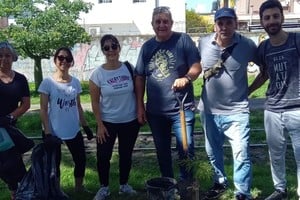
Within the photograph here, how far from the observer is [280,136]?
486 cm

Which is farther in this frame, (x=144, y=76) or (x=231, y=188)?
(x=231, y=188)

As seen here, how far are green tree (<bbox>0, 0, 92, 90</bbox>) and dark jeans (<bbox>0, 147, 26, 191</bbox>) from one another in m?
14.5

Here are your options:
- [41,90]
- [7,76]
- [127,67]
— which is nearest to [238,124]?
[127,67]

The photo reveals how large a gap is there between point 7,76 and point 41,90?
0.40 metres

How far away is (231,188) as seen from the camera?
558 cm

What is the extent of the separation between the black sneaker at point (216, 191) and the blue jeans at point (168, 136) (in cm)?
47

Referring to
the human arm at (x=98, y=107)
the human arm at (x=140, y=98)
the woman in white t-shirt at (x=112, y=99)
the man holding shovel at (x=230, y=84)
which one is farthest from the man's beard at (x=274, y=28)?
the human arm at (x=98, y=107)

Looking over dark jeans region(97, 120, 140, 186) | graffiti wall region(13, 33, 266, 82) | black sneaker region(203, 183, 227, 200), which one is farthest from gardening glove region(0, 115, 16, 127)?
graffiti wall region(13, 33, 266, 82)

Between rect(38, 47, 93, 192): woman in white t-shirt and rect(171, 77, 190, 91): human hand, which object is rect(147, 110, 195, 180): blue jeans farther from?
rect(38, 47, 93, 192): woman in white t-shirt

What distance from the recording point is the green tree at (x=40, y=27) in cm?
1895

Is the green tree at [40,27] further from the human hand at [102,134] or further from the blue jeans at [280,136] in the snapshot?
the blue jeans at [280,136]

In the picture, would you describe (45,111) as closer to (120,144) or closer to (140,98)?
(120,144)

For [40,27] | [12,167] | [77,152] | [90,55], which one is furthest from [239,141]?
[90,55]

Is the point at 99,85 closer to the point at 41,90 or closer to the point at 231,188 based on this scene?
the point at 41,90
